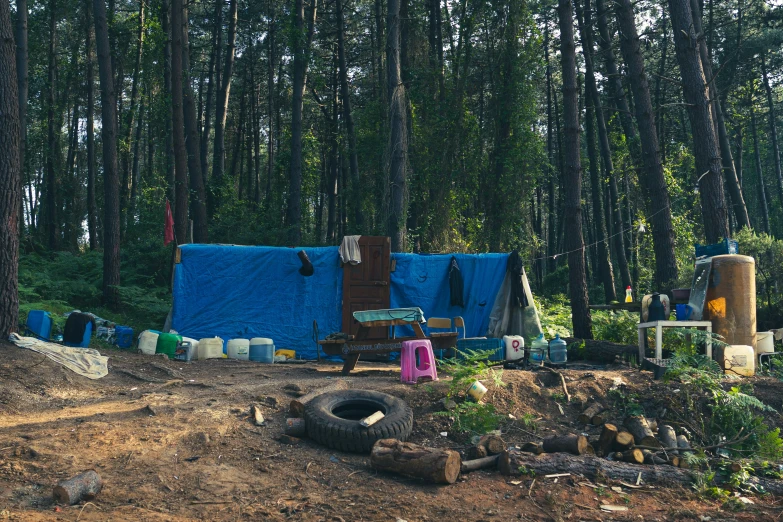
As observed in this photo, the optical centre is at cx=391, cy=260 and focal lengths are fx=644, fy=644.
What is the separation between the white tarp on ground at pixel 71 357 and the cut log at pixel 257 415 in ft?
9.26

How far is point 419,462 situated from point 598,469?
1.57 meters

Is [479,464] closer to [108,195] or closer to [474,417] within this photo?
[474,417]

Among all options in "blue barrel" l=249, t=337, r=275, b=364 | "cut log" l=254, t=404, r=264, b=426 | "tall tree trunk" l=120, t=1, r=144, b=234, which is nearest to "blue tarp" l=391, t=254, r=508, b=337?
"blue barrel" l=249, t=337, r=275, b=364

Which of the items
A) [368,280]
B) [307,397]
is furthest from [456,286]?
[307,397]

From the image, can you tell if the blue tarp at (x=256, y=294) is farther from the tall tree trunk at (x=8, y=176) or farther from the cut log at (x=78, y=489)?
the cut log at (x=78, y=489)

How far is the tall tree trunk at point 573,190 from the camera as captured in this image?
1223 cm

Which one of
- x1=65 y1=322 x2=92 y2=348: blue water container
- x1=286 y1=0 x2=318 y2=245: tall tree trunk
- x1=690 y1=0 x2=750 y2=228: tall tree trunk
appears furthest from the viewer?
x1=286 y1=0 x2=318 y2=245: tall tree trunk

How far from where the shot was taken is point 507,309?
12.5 metres

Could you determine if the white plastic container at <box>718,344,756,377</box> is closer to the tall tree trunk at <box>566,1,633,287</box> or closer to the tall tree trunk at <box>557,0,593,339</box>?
the tall tree trunk at <box>557,0,593,339</box>

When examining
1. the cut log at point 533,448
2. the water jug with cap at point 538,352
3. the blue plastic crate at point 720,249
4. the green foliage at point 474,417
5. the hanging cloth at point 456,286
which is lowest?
the cut log at point 533,448

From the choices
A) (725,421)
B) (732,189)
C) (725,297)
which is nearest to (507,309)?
(725,297)

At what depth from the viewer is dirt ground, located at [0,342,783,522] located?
4.67 meters

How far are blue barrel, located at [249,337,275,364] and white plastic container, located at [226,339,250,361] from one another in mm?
72

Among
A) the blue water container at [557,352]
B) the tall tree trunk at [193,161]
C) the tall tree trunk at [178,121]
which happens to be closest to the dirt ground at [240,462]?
the blue water container at [557,352]
